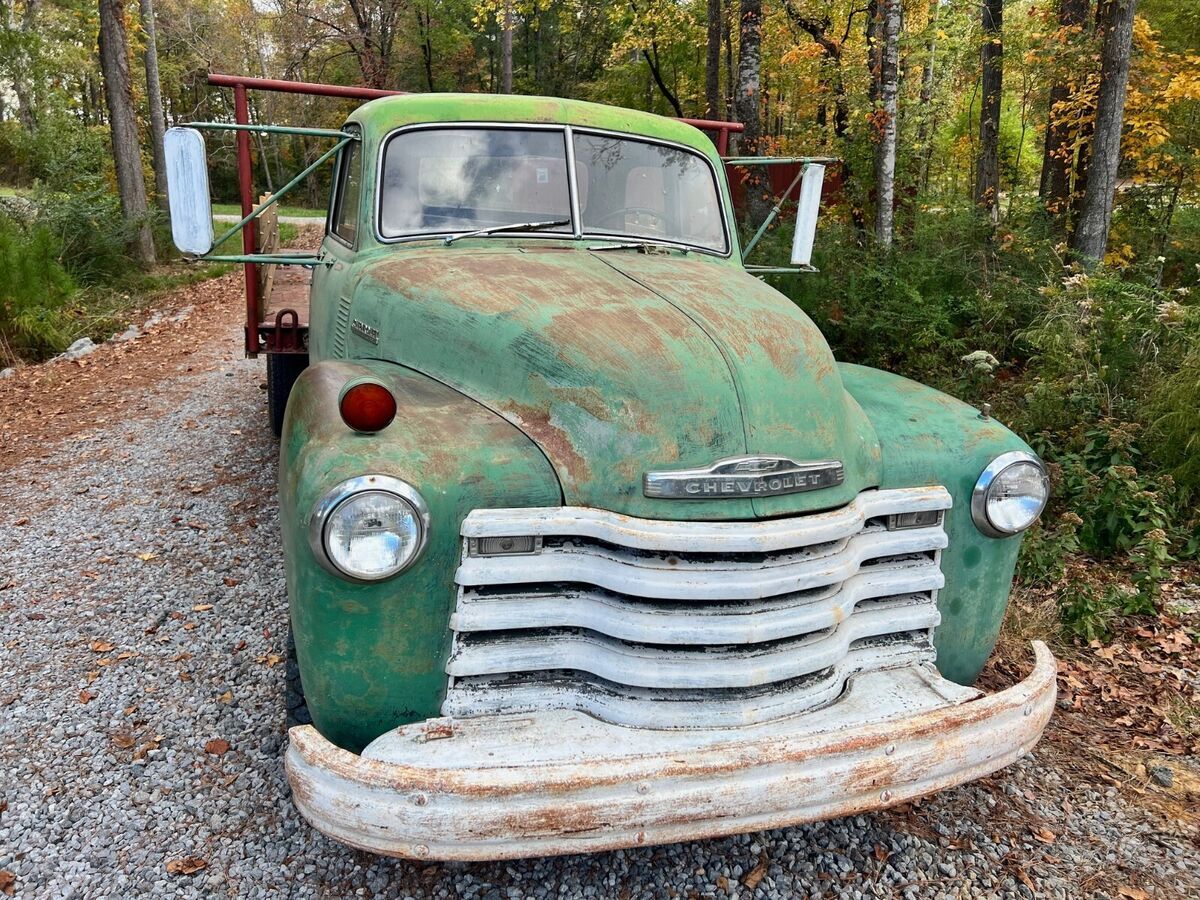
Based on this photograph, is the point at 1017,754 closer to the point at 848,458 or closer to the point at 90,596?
the point at 848,458

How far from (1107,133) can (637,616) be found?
285 inches

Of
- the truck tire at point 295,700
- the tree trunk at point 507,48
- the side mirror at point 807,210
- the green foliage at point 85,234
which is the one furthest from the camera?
the tree trunk at point 507,48

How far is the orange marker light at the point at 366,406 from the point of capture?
7.90ft

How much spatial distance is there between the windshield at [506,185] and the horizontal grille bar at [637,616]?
189 cm

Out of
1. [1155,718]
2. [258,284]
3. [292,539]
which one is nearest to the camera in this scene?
[292,539]

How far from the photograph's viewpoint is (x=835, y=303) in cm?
820

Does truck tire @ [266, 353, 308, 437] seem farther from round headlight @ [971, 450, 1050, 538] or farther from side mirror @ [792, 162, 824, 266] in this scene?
round headlight @ [971, 450, 1050, 538]

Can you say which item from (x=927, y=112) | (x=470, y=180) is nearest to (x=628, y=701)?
(x=470, y=180)

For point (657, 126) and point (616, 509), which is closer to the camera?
point (616, 509)

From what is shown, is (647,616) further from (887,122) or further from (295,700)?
(887,122)

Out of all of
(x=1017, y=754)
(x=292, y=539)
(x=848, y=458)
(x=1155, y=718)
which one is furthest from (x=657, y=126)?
(x=1155, y=718)

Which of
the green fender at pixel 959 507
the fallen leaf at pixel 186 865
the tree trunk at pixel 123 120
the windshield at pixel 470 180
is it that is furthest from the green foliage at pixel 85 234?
the green fender at pixel 959 507

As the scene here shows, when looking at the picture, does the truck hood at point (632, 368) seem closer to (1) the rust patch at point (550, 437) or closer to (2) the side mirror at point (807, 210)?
(1) the rust patch at point (550, 437)

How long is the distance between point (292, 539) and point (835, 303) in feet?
22.2
